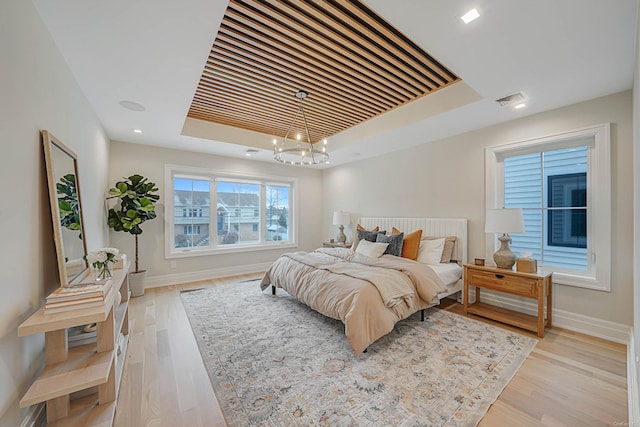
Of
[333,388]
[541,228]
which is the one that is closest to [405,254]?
[541,228]

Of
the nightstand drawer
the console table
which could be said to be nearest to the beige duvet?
the nightstand drawer

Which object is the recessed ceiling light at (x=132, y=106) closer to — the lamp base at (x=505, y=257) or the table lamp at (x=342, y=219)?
the table lamp at (x=342, y=219)

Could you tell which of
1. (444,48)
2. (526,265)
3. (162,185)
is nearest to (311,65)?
(444,48)

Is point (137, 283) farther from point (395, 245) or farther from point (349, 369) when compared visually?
point (395, 245)

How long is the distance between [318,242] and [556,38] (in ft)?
17.5

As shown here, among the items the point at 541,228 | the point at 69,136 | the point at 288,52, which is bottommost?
the point at 541,228

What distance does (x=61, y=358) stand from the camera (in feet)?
4.70

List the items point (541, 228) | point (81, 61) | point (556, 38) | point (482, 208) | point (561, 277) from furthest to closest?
point (482, 208) < point (541, 228) < point (561, 277) < point (81, 61) < point (556, 38)

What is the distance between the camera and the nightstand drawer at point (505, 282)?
102 inches

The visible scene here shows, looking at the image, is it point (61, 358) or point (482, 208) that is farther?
point (482, 208)

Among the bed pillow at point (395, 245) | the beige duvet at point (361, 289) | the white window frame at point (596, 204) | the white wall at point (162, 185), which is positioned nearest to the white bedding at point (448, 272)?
the beige duvet at point (361, 289)

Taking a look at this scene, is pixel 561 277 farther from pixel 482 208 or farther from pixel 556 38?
pixel 556 38

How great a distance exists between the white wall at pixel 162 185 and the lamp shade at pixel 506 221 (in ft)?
13.3

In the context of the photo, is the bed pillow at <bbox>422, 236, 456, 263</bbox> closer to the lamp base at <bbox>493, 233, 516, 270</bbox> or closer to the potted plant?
the lamp base at <bbox>493, 233, 516, 270</bbox>
